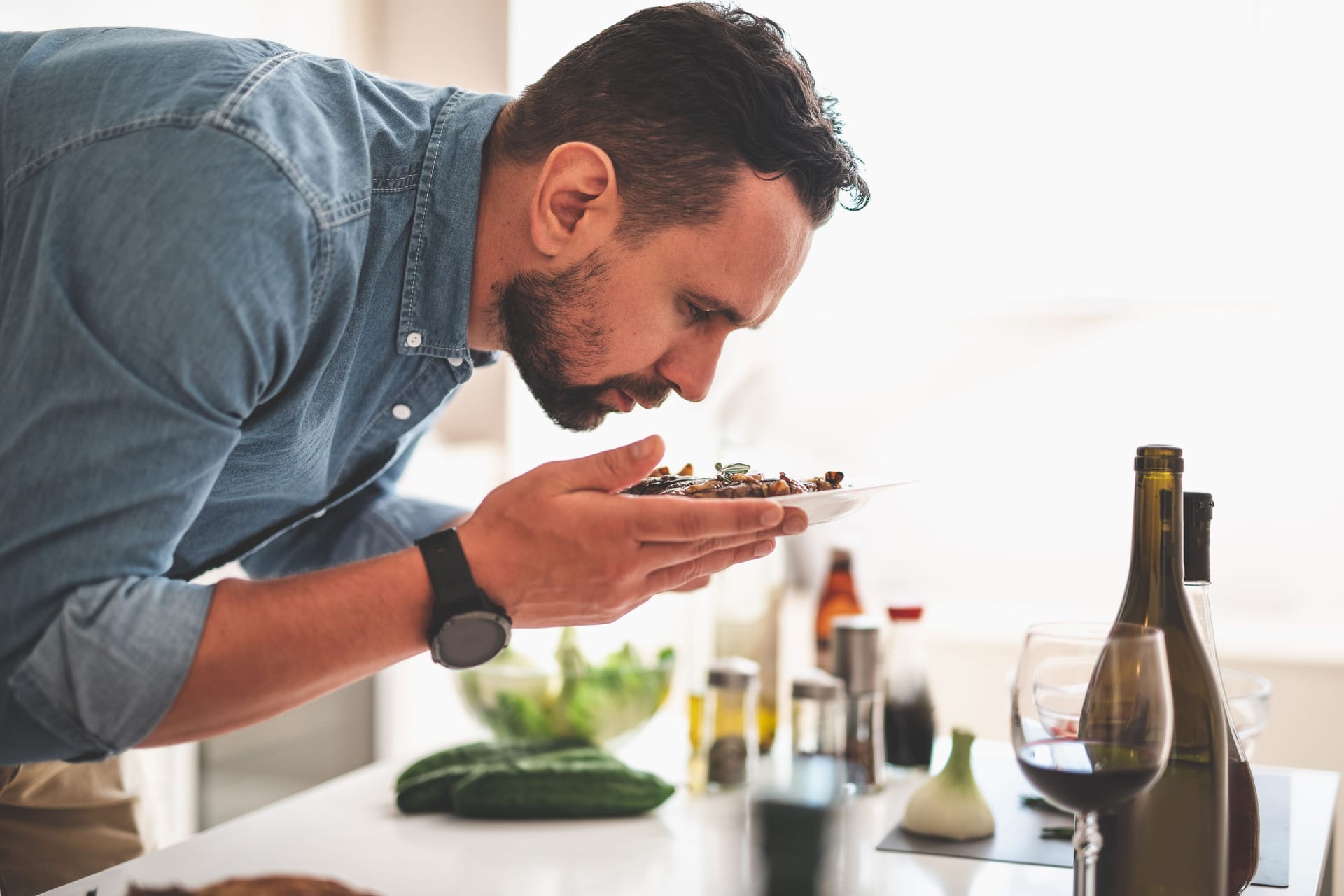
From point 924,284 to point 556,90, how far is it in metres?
1.37

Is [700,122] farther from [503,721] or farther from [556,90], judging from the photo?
[503,721]

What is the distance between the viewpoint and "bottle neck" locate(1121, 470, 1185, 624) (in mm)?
943

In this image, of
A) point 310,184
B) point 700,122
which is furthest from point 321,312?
point 700,122

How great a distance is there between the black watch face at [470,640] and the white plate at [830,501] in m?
0.26

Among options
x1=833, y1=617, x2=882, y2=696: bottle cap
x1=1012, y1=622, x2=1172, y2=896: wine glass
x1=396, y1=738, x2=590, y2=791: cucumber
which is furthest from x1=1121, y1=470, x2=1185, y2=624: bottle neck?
x1=396, y1=738, x2=590, y2=791: cucumber

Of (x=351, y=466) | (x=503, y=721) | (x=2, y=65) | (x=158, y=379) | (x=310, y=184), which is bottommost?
(x=503, y=721)

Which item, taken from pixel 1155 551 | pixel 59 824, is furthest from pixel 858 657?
pixel 59 824

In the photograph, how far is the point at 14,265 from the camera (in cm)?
89

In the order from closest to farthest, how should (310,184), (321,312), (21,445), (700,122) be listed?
(21,445) → (310,184) → (321,312) → (700,122)

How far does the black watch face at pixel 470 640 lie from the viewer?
0.92 meters

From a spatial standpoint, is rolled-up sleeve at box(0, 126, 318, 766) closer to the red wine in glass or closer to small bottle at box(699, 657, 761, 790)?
the red wine in glass

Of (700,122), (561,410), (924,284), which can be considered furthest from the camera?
(924,284)

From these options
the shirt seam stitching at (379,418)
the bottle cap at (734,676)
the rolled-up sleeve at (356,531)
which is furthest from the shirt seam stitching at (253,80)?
the bottle cap at (734,676)

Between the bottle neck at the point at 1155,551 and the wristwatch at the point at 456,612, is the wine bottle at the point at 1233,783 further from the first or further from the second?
the wristwatch at the point at 456,612
